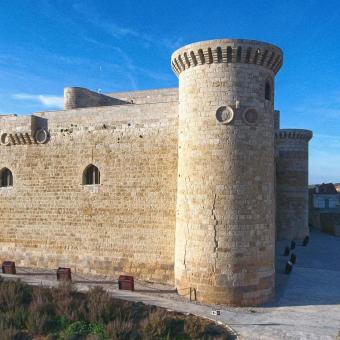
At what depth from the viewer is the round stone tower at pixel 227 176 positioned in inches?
516

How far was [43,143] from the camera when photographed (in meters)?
17.3

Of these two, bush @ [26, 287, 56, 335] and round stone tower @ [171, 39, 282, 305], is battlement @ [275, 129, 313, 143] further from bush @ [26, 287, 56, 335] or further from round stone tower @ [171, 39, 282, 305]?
bush @ [26, 287, 56, 335]

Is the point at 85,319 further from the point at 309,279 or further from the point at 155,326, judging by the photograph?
the point at 309,279

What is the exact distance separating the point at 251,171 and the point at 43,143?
29.2 ft

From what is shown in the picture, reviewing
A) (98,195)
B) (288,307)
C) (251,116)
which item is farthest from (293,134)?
(288,307)

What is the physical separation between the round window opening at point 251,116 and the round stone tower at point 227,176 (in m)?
0.03

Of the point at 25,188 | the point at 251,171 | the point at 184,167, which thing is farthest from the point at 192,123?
the point at 25,188

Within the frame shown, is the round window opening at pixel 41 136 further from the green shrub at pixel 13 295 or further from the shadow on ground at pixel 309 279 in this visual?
the shadow on ground at pixel 309 279

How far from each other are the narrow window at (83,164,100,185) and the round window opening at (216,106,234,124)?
5702mm

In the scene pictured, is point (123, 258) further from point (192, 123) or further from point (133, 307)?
point (192, 123)

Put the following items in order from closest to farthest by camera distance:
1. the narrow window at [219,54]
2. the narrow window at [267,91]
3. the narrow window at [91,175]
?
the narrow window at [219,54] < the narrow window at [267,91] < the narrow window at [91,175]

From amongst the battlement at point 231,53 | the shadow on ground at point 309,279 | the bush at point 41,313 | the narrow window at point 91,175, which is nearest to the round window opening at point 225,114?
the battlement at point 231,53

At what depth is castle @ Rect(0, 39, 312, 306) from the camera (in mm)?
13211

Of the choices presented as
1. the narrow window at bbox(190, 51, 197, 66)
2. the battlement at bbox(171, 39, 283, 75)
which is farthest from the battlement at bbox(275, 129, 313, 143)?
the narrow window at bbox(190, 51, 197, 66)
